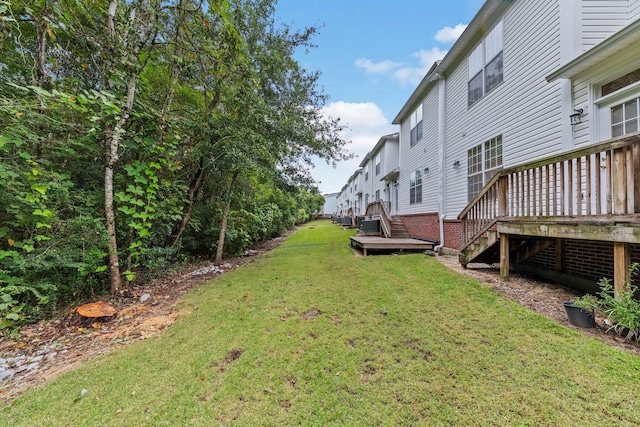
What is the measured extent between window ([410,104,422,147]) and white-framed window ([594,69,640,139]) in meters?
7.10

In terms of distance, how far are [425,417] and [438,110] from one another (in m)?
10.3

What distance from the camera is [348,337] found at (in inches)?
124

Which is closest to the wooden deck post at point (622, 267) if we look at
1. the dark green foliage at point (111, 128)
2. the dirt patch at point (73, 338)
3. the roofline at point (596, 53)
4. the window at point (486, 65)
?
the roofline at point (596, 53)

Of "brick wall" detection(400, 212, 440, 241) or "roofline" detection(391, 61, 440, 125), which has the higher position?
"roofline" detection(391, 61, 440, 125)

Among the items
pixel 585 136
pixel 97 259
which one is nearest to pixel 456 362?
pixel 585 136

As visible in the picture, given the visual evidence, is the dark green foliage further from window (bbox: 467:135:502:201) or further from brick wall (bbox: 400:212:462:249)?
brick wall (bbox: 400:212:462:249)

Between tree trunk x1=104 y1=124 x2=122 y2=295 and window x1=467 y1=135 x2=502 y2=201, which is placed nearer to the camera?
tree trunk x1=104 y1=124 x2=122 y2=295

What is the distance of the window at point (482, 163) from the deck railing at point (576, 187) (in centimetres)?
169

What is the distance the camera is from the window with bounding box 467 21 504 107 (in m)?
6.60

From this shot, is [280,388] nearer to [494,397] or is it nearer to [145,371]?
[145,371]

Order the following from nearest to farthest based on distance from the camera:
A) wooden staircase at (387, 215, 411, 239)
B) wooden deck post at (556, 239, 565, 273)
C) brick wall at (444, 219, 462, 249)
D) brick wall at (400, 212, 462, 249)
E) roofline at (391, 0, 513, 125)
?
wooden deck post at (556, 239, 565, 273)
roofline at (391, 0, 513, 125)
brick wall at (444, 219, 462, 249)
brick wall at (400, 212, 462, 249)
wooden staircase at (387, 215, 411, 239)

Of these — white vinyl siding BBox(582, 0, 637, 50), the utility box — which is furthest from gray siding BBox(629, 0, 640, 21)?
the utility box

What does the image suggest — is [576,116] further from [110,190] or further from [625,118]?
[110,190]

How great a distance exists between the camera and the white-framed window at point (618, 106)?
3.79m
